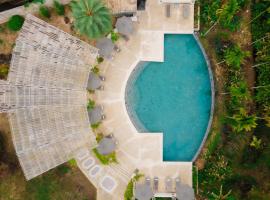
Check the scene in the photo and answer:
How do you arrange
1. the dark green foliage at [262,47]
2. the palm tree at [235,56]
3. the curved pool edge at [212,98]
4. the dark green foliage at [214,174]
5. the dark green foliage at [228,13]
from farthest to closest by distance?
1. the curved pool edge at [212,98]
2. the dark green foliage at [214,174]
3. the dark green foliage at [262,47]
4. the palm tree at [235,56]
5. the dark green foliage at [228,13]

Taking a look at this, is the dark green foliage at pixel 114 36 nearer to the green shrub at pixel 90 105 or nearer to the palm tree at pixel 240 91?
the green shrub at pixel 90 105

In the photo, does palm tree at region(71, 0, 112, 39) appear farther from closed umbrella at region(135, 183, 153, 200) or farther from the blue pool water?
closed umbrella at region(135, 183, 153, 200)

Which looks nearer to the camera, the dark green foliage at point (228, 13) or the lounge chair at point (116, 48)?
the dark green foliage at point (228, 13)

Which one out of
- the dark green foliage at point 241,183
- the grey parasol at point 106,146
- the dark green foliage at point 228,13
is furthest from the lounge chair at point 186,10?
the dark green foliage at point 241,183

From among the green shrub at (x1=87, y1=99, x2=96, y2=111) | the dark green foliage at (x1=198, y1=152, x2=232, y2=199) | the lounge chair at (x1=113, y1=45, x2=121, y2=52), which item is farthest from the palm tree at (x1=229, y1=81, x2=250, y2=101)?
the green shrub at (x1=87, y1=99, x2=96, y2=111)

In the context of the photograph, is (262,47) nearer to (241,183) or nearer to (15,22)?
(241,183)

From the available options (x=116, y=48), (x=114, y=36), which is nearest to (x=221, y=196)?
(x=116, y=48)
